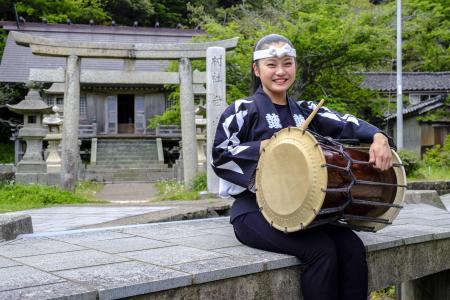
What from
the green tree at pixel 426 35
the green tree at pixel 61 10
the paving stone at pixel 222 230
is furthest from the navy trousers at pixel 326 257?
the green tree at pixel 61 10

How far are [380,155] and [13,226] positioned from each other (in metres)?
2.21

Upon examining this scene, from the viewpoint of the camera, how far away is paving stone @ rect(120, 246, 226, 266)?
7.60ft

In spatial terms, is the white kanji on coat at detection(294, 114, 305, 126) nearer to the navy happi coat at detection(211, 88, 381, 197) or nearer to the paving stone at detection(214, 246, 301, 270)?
the navy happi coat at detection(211, 88, 381, 197)

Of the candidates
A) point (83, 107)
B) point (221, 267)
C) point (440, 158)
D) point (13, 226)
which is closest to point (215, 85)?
point (13, 226)

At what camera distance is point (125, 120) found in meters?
26.2

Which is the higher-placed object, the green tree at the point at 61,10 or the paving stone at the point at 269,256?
the green tree at the point at 61,10

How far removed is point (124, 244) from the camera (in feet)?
9.32

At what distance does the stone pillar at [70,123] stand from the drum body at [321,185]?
861 cm

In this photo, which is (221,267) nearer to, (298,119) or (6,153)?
(298,119)

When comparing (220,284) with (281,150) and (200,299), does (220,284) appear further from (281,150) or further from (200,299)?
(281,150)

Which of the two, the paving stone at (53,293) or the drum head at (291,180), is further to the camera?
the drum head at (291,180)

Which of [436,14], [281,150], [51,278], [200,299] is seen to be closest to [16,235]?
[51,278]

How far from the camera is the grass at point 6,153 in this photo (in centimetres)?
2338

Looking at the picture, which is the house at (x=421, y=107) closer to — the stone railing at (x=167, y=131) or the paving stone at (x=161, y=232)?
the stone railing at (x=167, y=131)
